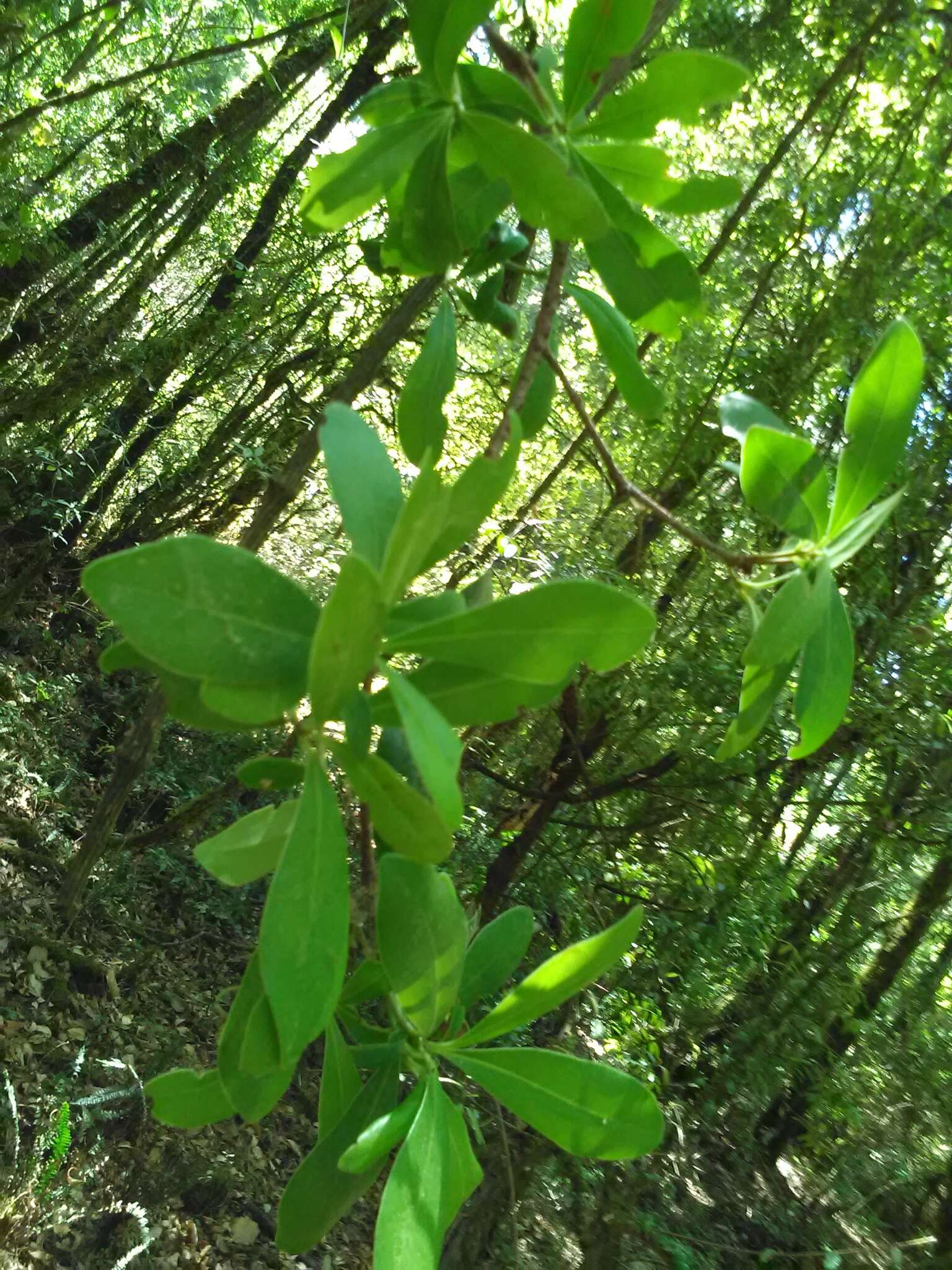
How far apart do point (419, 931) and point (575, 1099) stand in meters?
0.12

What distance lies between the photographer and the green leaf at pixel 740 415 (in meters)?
0.46

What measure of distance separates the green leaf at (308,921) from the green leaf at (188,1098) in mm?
156

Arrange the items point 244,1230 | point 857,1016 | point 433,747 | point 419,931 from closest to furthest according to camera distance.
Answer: point 433,747
point 419,931
point 244,1230
point 857,1016

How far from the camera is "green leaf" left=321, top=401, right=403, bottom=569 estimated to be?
12.6 inches

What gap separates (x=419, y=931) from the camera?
0.38 m

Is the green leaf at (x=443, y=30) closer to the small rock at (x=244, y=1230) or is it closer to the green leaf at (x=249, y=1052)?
the green leaf at (x=249, y=1052)

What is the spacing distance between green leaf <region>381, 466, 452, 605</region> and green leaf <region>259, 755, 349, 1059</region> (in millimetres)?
70

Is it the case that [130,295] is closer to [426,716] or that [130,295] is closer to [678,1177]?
[678,1177]

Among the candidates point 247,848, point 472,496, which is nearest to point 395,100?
point 472,496

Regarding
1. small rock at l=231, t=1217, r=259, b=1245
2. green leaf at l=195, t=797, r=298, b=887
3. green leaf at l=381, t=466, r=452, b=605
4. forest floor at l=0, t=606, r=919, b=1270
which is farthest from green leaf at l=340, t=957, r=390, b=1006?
small rock at l=231, t=1217, r=259, b=1245

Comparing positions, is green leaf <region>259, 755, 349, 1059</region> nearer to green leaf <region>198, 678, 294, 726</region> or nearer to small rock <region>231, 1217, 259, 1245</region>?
green leaf <region>198, 678, 294, 726</region>

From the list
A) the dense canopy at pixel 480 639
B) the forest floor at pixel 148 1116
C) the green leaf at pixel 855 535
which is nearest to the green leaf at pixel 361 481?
the dense canopy at pixel 480 639

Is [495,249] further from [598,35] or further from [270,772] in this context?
[270,772]

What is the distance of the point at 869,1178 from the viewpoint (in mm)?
2062
